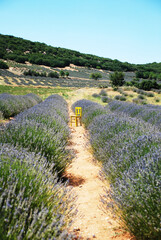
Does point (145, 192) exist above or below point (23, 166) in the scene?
below

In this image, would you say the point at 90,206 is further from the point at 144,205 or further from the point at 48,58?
the point at 48,58

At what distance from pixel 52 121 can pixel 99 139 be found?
46.9 inches

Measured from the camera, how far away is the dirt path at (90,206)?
7.14ft

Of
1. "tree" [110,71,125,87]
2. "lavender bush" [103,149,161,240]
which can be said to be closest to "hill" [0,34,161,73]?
"tree" [110,71,125,87]

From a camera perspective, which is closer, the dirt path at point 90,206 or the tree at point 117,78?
the dirt path at point 90,206

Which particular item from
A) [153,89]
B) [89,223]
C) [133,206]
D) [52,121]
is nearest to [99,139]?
[52,121]

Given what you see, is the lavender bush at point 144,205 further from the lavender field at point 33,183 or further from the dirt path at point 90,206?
the lavender field at point 33,183

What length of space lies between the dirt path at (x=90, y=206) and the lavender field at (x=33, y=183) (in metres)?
0.22

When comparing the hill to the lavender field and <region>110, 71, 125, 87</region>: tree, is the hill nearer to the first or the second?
<region>110, 71, 125, 87</region>: tree

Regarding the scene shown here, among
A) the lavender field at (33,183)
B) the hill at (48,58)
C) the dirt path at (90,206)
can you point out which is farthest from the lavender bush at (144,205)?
the hill at (48,58)

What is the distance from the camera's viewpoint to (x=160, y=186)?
1.69 metres

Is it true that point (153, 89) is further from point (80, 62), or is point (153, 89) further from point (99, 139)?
point (80, 62)

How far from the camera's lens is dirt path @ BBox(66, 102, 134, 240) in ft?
7.14

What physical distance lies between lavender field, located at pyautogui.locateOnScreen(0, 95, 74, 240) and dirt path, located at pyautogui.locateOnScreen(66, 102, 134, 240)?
222 mm
